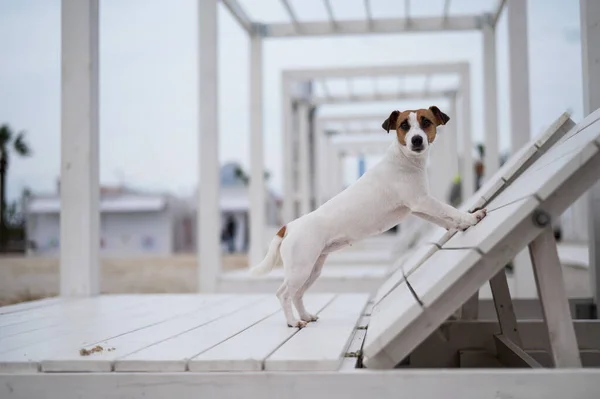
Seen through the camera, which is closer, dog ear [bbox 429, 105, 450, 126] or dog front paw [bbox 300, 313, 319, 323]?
dog ear [bbox 429, 105, 450, 126]

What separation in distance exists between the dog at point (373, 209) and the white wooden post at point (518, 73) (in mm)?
3348

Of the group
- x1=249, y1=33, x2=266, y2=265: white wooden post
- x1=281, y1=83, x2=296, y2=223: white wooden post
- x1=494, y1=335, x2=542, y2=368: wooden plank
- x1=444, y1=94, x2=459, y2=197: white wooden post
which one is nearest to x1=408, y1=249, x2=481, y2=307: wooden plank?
x1=494, y1=335, x2=542, y2=368: wooden plank

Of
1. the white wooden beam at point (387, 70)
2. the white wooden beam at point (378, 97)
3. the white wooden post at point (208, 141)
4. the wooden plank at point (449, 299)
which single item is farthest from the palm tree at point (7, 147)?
the wooden plank at point (449, 299)

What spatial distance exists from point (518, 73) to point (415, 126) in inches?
146

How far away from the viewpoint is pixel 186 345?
2715 millimetres

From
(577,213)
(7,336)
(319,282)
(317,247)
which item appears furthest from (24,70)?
(577,213)

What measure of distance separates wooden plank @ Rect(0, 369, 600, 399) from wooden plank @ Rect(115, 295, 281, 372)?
0.16 ft

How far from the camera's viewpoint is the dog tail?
10.4 ft

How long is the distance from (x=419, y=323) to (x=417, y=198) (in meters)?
0.95

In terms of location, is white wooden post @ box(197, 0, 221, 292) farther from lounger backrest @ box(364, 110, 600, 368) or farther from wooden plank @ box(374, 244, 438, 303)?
lounger backrest @ box(364, 110, 600, 368)

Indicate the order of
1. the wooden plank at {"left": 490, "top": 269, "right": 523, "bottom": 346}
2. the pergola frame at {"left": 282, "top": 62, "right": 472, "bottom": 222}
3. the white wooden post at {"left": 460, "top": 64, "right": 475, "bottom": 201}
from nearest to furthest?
the wooden plank at {"left": 490, "top": 269, "right": 523, "bottom": 346}, the pergola frame at {"left": 282, "top": 62, "right": 472, "bottom": 222}, the white wooden post at {"left": 460, "top": 64, "right": 475, "bottom": 201}

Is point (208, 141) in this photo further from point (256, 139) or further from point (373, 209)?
point (373, 209)

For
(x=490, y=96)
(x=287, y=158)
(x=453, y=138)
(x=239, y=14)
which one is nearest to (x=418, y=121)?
(x=239, y=14)

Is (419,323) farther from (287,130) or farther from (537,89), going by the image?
(287,130)
